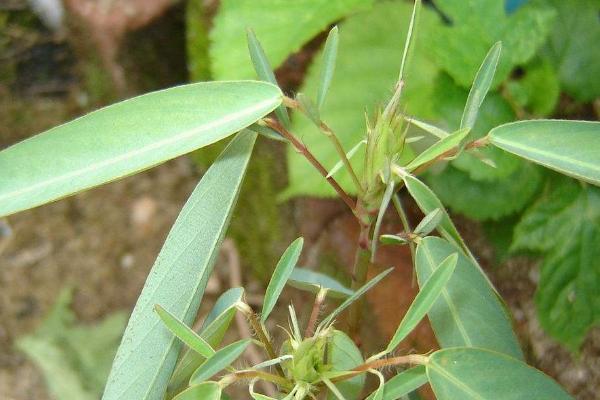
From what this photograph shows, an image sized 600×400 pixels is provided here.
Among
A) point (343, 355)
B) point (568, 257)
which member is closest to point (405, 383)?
point (343, 355)

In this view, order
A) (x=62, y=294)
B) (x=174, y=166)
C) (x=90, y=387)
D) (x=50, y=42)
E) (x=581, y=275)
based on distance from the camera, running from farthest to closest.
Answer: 1. (x=50, y=42)
2. (x=174, y=166)
3. (x=62, y=294)
4. (x=90, y=387)
5. (x=581, y=275)

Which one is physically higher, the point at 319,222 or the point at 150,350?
the point at 150,350

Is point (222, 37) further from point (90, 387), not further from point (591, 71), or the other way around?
point (90, 387)

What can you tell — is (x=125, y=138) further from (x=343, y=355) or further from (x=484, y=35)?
(x=484, y=35)

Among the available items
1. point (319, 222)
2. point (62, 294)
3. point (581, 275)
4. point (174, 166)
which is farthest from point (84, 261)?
point (581, 275)

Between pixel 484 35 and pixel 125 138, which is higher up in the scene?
pixel 125 138

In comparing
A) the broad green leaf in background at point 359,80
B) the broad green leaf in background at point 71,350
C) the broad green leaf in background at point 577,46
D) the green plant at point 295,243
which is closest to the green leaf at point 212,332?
the green plant at point 295,243

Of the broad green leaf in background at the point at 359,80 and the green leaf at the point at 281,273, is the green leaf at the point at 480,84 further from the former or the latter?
the broad green leaf in background at the point at 359,80
